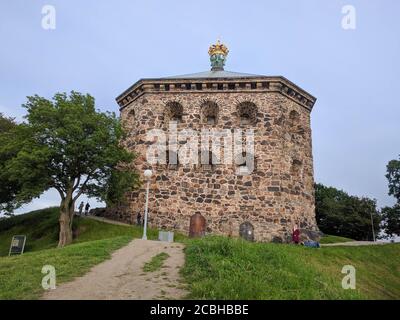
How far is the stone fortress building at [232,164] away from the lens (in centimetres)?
2433

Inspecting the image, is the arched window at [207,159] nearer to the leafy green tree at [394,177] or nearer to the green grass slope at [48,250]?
the green grass slope at [48,250]

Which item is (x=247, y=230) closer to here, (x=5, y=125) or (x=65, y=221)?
(x=65, y=221)

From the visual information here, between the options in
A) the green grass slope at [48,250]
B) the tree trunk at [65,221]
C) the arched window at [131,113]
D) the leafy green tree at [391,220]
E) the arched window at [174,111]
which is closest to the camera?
the green grass slope at [48,250]

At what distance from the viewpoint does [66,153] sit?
68.2ft

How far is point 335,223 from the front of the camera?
3838 cm

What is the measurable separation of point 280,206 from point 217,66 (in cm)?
1453

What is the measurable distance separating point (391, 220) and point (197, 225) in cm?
2539

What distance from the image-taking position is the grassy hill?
8.02m

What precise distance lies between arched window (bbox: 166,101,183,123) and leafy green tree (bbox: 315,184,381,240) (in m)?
20.5

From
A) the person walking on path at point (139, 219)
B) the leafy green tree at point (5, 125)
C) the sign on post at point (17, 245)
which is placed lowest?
the sign on post at point (17, 245)

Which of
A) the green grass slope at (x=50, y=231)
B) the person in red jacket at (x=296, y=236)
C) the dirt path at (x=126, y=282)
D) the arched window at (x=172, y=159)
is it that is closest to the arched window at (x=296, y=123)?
the person in red jacket at (x=296, y=236)

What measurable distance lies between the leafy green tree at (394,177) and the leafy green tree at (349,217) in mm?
3615

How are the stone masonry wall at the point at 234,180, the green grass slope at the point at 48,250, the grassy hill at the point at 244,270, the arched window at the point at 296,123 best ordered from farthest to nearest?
1. the arched window at the point at 296,123
2. the stone masonry wall at the point at 234,180
3. the green grass slope at the point at 48,250
4. the grassy hill at the point at 244,270

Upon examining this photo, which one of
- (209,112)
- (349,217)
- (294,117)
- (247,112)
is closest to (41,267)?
(209,112)
